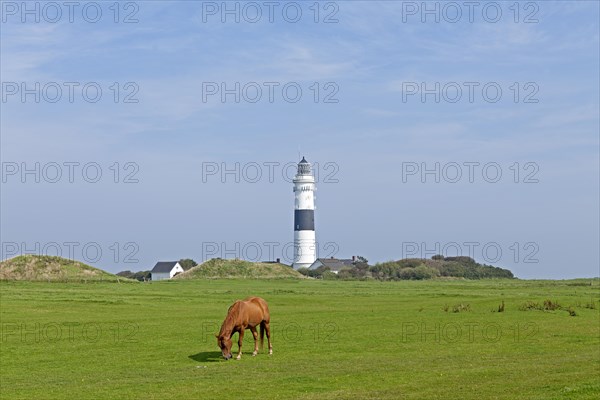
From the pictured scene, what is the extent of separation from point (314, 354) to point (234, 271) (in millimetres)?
106664

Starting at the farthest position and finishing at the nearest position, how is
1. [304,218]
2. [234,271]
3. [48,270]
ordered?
[304,218] → [234,271] → [48,270]

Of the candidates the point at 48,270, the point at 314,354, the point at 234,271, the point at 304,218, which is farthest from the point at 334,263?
the point at 314,354

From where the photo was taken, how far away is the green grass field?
84.2 feet

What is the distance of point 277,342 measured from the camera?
127 ft

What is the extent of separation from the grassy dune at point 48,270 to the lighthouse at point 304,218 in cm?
5310

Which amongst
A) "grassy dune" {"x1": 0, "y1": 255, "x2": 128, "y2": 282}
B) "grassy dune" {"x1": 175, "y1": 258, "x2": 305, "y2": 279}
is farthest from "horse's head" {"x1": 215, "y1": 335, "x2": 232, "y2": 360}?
"grassy dune" {"x1": 175, "y1": 258, "x2": 305, "y2": 279}

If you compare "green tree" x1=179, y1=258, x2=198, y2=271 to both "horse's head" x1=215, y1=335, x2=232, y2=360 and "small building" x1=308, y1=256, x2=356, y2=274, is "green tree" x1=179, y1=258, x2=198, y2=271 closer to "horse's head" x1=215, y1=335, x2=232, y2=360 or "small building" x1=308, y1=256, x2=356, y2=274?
"small building" x1=308, y1=256, x2=356, y2=274

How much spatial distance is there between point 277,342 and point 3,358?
471 inches

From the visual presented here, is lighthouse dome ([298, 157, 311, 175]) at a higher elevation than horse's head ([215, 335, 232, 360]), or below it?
higher

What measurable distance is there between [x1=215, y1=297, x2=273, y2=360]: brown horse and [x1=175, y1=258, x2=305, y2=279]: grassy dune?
100701 millimetres

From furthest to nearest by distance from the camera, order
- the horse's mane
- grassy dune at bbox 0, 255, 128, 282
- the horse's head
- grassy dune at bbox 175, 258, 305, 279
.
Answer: grassy dune at bbox 175, 258, 305, 279, grassy dune at bbox 0, 255, 128, 282, the horse's mane, the horse's head

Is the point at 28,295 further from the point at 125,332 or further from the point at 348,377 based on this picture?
the point at 348,377

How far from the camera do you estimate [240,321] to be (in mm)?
34219

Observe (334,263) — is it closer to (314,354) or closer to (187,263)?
(187,263)
